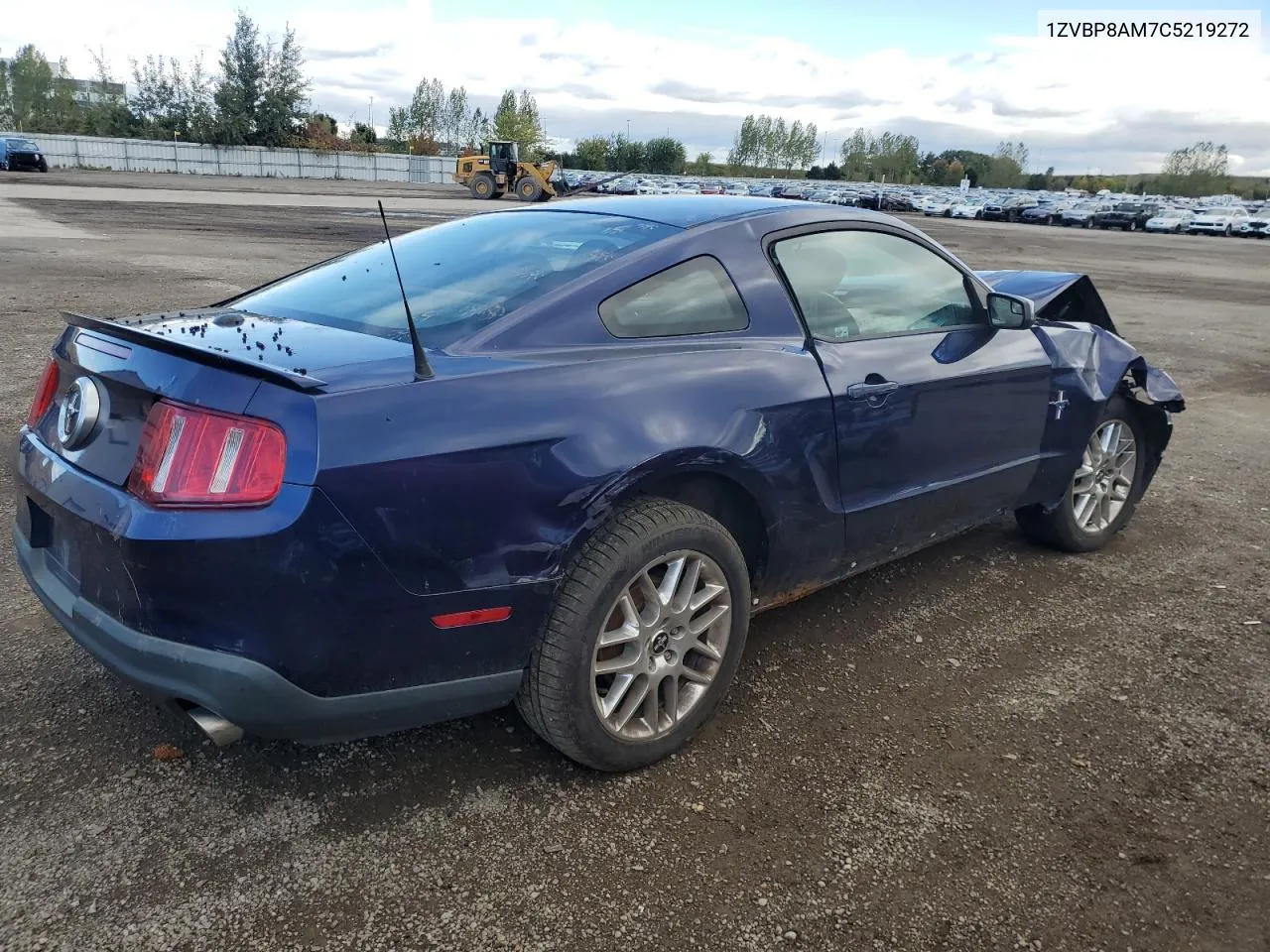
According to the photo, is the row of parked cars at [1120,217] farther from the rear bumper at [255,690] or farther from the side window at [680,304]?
the rear bumper at [255,690]

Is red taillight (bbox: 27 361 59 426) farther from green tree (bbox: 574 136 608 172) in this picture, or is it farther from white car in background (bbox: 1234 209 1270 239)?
green tree (bbox: 574 136 608 172)

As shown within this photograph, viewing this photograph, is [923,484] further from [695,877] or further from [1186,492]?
[1186,492]

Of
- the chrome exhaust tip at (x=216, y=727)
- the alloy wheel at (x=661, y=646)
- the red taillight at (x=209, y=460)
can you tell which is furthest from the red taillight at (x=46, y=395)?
the alloy wheel at (x=661, y=646)

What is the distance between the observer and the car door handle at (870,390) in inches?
124

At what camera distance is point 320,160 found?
62344mm

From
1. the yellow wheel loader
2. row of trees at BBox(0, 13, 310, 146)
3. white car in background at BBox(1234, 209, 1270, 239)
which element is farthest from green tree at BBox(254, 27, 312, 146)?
white car in background at BBox(1234, 209, 1270, 239)

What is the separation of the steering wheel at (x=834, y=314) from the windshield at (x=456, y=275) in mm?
593

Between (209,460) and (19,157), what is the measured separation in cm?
5104

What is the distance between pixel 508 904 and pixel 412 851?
Result: 0.30 m

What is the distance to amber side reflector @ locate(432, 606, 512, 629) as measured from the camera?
2316 millimetres

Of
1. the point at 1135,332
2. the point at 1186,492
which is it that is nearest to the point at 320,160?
the point at 1135,332

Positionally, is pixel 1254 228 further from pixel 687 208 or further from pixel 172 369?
pixel 172 369

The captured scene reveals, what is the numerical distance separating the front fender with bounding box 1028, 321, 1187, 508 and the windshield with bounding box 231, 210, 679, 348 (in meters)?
1.98

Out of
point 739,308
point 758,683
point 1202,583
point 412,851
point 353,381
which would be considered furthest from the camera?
point 1202,583
